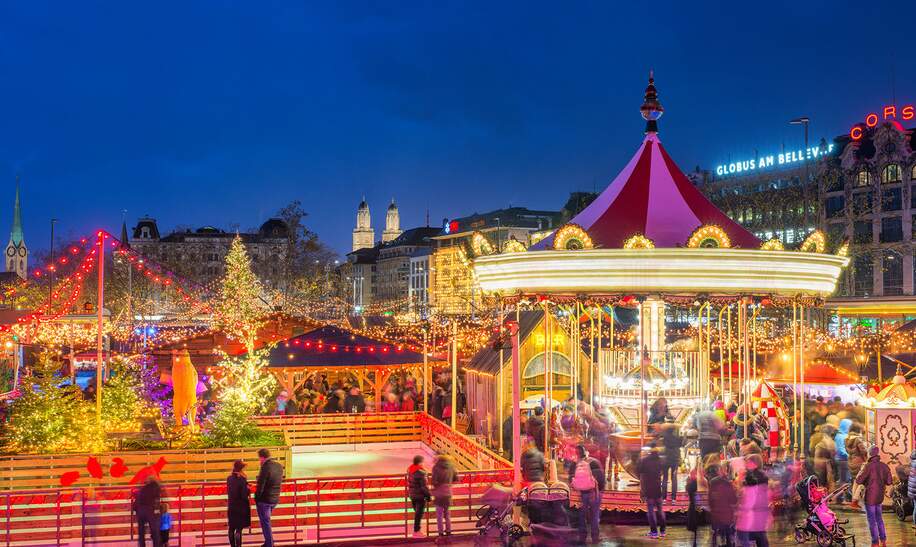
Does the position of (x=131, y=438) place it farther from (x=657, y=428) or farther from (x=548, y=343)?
(x=657, y=428)

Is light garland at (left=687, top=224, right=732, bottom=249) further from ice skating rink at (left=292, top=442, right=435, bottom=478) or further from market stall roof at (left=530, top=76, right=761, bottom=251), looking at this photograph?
ice skating rink at (left=292, top=442, right=435, bottom=478)

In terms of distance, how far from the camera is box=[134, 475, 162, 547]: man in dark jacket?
1169cm

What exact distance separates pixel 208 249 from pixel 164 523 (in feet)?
255

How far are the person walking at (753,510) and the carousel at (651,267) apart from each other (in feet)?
9.64

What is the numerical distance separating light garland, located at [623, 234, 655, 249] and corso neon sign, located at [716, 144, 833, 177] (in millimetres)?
50505

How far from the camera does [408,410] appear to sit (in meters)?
25.4

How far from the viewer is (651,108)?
661 inches

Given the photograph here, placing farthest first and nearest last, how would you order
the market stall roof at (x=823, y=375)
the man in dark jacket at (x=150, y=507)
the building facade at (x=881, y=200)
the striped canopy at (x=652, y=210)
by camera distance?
the building facade at (x=881, y=200), the market stall roof at (x=823, y=375), the striped canopy at (x=652, y=210), the man in dark jacket at (x=150, y=507)

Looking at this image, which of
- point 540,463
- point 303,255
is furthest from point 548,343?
point 303,255

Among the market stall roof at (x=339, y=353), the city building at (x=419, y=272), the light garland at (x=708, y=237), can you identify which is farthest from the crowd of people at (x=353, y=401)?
the city building at (x=419, y=272)

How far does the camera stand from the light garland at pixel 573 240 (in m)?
14.3

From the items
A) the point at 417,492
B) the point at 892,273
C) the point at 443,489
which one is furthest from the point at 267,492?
the point at 892,273

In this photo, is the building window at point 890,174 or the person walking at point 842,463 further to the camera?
the building window at point 890,174

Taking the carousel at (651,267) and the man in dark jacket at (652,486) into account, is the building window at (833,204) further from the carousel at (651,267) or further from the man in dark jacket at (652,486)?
the man in dark jacket at (652,486)
